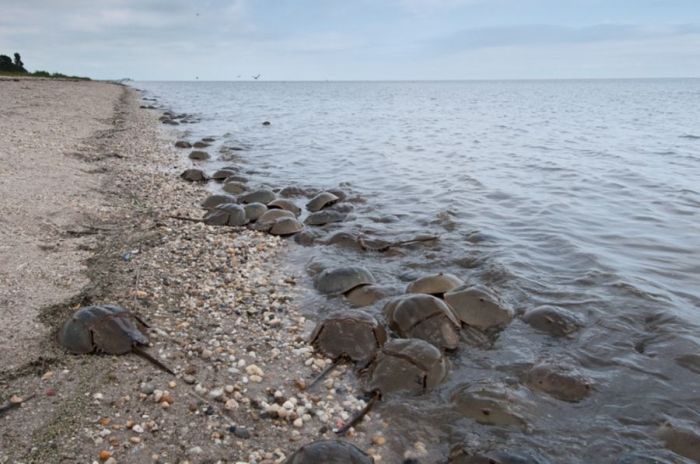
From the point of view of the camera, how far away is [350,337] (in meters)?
3.62

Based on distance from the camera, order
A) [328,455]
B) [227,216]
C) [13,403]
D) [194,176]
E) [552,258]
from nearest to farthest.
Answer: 1. [328,455]
2. [13,403]
3. [552,258]
4. [227,216]
5. [194,176]

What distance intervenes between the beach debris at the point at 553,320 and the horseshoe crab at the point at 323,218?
3.47 metres

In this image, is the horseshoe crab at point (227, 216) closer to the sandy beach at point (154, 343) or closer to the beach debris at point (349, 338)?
the sandy beach at point (154, 343)

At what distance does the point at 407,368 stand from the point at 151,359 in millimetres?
1726

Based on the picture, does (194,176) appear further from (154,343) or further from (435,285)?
(435,285)

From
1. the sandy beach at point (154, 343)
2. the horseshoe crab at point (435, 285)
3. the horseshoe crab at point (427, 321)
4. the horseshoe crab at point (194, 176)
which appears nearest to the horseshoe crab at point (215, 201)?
the sandy beach at point (154, 343)

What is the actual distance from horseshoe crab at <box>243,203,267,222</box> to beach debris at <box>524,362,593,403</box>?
4.45 m

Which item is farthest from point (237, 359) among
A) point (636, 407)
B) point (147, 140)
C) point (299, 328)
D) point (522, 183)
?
point (147, 140)

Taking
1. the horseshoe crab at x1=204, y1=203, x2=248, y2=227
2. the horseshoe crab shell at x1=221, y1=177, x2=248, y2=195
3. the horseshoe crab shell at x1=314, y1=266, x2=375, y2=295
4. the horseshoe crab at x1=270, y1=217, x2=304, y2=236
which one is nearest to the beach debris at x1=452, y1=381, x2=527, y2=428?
the horseshoe crab shell at x1=314, y1=266, x2=375, y2=295

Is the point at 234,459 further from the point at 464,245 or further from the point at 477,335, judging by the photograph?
the point at 464,245

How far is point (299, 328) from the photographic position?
→ 405 centimetres

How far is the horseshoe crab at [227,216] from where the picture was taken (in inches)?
261

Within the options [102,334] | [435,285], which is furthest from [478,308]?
[102,334]

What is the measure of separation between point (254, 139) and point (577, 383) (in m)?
16.0
